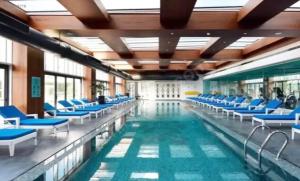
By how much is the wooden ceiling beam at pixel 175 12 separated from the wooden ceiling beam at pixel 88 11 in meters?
1.41

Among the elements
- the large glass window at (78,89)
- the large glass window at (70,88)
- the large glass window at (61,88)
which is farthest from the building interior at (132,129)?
the large glass window at (78,89)

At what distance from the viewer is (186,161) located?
4.94 meters

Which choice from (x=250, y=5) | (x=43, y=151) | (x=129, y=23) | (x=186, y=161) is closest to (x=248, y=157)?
(x=186, y=161)

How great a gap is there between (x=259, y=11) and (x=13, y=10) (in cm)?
592

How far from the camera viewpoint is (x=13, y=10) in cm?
698

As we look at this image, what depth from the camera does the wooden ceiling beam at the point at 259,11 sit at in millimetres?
5492

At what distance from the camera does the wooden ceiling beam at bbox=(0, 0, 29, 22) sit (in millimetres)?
6585

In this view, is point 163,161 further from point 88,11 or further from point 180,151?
point 88,11

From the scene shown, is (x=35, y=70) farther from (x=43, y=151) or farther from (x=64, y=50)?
(x=43, y=151)

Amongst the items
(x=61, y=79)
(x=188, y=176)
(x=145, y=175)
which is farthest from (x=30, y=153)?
(x=61, y=79)

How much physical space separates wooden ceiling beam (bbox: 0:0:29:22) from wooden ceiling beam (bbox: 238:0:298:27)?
18.7 feet

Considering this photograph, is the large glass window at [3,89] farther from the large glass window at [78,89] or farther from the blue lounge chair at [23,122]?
the large glass window at [78,89]

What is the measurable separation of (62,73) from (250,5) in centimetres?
981

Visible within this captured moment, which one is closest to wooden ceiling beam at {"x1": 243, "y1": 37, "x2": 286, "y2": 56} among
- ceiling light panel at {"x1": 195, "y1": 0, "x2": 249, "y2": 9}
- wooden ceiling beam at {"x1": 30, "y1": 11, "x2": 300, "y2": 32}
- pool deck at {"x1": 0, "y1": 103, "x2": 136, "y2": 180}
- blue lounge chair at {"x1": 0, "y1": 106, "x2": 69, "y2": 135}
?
wooden ceiling beam at {"x1": 30, "y1": 11, "x2": 300, "y2": 32}
